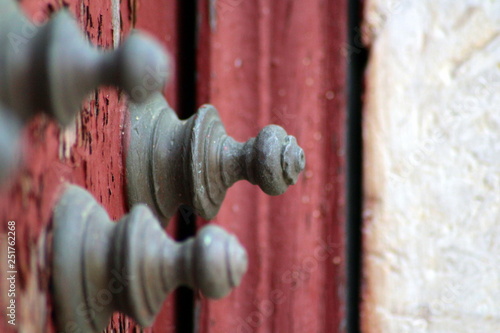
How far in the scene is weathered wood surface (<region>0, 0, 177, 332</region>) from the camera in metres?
0.20

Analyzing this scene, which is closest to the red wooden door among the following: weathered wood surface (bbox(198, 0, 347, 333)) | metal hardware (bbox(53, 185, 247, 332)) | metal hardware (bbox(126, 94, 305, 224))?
weathered wood surface (bbox(198, 0, 347, 333))

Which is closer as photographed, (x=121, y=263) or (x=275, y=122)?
(x=121, y=263)

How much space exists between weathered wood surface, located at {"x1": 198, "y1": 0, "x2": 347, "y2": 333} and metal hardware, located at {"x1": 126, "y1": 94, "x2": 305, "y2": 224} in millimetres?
261

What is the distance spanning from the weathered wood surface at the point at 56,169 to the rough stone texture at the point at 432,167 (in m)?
0.38

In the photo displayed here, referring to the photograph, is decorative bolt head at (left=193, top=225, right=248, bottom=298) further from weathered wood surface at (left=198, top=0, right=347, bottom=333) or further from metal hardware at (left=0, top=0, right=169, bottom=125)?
weathered wood surface at (left=198, top=0, right=347, bottom=333)

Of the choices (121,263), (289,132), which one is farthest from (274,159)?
(289,132)

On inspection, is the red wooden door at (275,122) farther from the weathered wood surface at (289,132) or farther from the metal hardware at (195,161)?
the metal hardware at (195,161)

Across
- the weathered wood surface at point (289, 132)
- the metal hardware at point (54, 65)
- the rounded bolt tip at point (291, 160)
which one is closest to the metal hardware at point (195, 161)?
the rounded bolt tip at point (291, 160)

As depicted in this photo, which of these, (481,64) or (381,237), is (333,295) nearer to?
(381,237)

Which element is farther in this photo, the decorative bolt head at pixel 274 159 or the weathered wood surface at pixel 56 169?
the decorative bolt head at pixel 274 159

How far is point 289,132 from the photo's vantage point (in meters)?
0.68

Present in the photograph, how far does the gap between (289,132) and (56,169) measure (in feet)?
1.53

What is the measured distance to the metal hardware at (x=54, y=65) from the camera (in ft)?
0.58

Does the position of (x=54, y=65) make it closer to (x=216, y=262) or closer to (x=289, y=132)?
(x=216, y=262)
